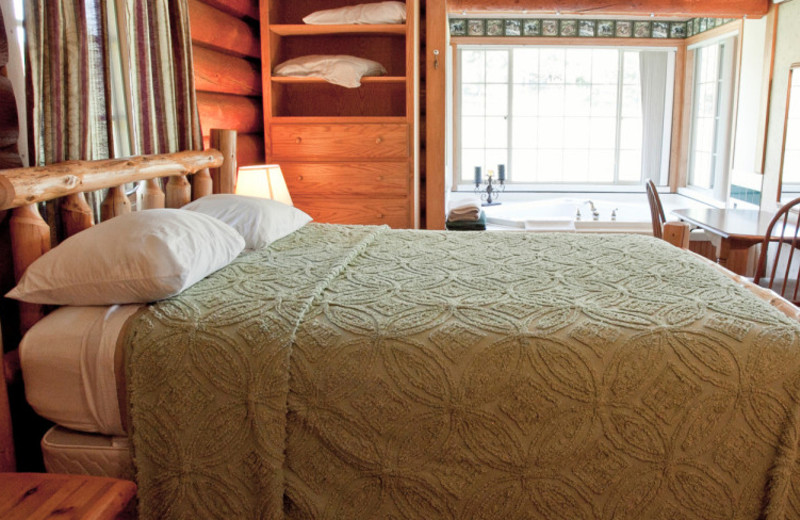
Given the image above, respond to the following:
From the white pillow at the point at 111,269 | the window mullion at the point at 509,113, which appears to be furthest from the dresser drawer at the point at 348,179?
the window mullion at the point at 509,113

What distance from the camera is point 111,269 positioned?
1.62 meters

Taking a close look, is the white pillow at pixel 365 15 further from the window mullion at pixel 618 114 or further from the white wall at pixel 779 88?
the window mullion at pixel 618 114

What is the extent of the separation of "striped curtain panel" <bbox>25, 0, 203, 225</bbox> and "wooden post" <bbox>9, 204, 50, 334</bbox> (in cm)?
25

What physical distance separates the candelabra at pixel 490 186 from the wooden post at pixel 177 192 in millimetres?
3953

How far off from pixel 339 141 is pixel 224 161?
0.89 meters

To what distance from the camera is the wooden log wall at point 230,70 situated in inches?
127

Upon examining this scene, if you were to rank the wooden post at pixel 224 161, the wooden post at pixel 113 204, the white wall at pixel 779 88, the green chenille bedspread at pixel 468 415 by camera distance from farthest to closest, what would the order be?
the white wall at pixel 779 88, the wooden post at pixel 224 161, the wooden post at pixel 113 204, the green chenille bedspread at pixel 468 415

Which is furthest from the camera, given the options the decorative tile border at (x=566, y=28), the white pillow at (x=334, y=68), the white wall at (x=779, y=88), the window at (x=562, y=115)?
the window at (x=562, y=115)

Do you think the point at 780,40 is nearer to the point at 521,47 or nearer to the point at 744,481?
the point at 521,47

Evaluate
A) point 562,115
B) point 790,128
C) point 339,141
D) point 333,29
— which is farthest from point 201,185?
point 562,115

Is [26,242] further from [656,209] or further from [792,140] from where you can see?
[792,140]

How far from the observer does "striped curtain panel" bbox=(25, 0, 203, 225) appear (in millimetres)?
1932

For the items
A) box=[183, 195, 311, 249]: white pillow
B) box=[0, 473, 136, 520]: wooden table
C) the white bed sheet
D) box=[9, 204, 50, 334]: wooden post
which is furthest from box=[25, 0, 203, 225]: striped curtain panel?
box=[0, 473, 136, 520]: wooden table

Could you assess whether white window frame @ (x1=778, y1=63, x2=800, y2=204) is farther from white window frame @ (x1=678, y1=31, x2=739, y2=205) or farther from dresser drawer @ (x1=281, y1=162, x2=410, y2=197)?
dresser drawer @ (x1=281, y1=162, x2=410, y2=197)
